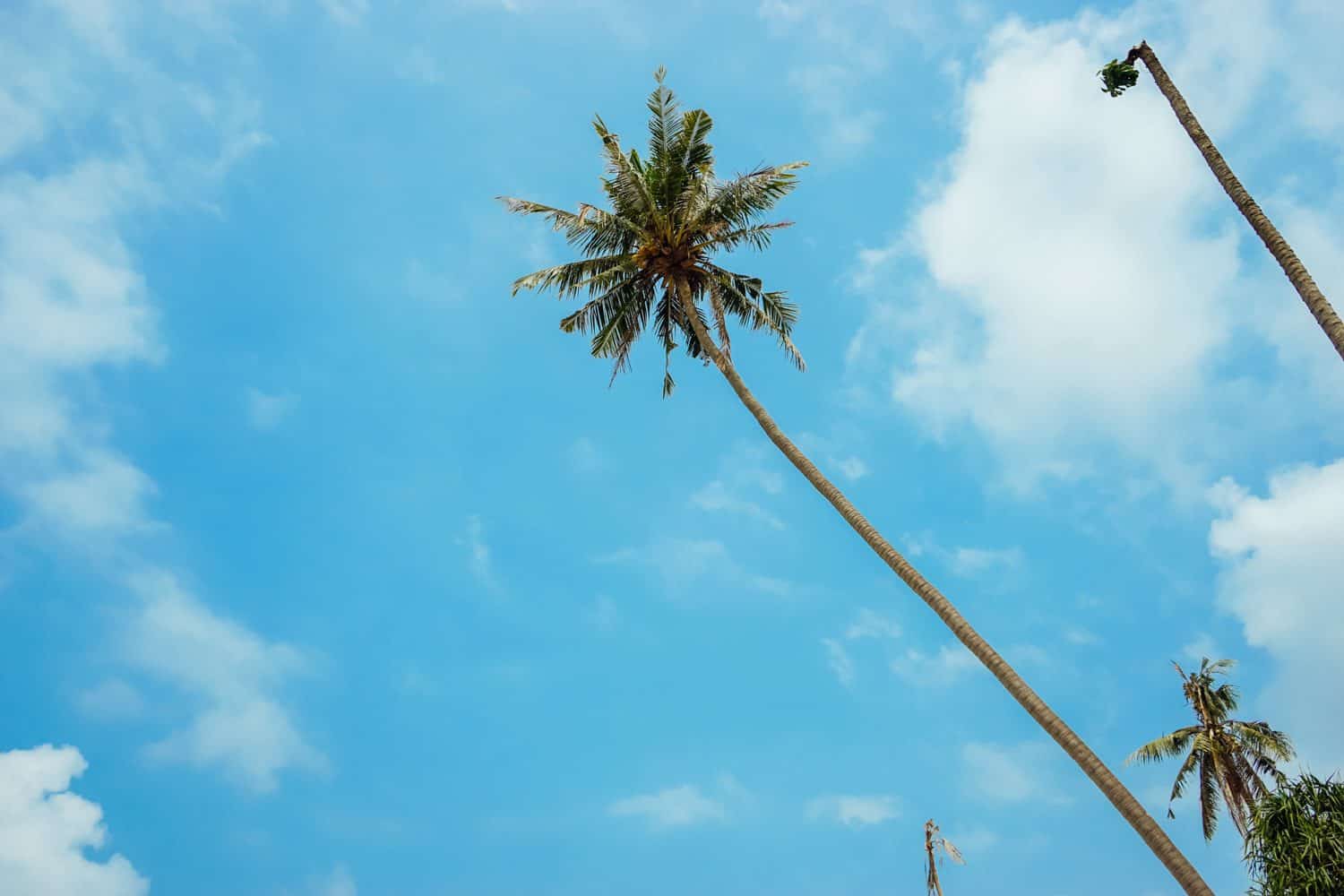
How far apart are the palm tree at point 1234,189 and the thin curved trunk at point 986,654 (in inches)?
254

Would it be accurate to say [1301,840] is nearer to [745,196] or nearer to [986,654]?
[986,654]

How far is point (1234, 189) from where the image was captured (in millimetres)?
15039

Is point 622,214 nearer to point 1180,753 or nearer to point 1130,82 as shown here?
point 1130,82

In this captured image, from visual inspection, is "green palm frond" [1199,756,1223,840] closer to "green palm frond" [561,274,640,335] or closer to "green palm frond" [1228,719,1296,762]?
"green palm frond" [1228,719,1296,762]

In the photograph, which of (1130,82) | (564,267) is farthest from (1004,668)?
(564,267)

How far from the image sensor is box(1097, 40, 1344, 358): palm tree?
13.3m

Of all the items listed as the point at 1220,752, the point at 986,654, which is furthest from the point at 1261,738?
the point at 986,654

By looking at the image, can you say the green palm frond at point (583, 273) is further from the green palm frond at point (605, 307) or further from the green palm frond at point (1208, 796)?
the green palm frond at point (1208, 796)

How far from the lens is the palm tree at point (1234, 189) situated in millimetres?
13344

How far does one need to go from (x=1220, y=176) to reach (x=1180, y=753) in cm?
2003

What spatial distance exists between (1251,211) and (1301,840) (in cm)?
996

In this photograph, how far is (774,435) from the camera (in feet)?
60.6

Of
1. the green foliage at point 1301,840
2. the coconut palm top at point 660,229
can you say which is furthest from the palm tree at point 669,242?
the green foliage at point 1301,840

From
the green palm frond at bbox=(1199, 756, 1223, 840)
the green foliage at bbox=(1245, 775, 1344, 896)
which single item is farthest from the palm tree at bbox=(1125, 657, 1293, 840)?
the green foliage at bbox=(1245, 775, 1344, 896)
